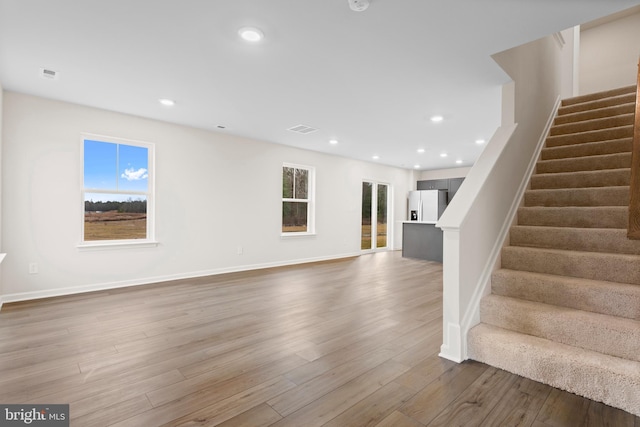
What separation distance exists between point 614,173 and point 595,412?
2.34 meters

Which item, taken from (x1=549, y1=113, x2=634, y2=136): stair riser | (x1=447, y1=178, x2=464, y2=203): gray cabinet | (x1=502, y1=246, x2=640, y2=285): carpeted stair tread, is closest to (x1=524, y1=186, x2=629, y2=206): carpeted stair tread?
(x1=502, y1=246, x2=640, y2=285): carpeted stair tread

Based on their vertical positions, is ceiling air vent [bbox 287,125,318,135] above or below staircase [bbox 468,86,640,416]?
above

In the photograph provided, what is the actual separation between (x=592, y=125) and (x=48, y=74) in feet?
20.4

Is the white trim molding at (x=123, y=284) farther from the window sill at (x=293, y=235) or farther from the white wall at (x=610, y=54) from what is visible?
the white wall at (x=610, y=54)

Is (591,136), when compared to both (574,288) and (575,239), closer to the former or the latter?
(575,239)

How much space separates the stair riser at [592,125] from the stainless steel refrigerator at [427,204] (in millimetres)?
4738

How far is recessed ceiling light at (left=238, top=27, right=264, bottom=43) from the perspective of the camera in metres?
2.26

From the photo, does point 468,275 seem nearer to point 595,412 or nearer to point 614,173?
point 595,412

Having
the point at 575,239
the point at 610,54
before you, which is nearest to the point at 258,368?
the point at 575,239

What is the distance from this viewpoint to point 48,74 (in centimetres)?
304

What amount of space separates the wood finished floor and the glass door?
15.7ft

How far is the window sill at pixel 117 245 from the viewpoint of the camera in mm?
3982

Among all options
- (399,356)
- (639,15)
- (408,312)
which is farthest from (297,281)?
(639,15)

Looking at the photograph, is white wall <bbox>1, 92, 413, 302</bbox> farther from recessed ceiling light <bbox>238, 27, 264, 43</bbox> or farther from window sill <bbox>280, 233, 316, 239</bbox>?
recessed ceiling light <bbox>238, 27, 264, 43</bbox>
